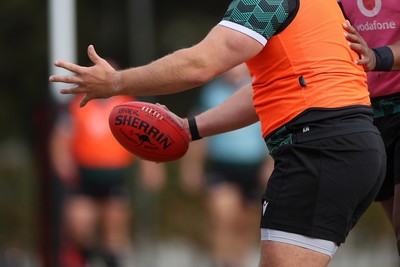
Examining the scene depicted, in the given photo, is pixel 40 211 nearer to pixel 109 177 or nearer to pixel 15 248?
pixel 109 177

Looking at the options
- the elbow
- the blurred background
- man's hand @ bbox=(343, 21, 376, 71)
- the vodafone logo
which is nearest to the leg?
the elbow

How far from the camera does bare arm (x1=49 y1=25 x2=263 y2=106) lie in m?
4.92

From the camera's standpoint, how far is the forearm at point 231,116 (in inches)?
225

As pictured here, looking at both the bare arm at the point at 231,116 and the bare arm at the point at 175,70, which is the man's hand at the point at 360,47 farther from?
the bare arm at the point at 231,116

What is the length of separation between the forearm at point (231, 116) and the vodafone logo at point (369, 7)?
70 centimetres

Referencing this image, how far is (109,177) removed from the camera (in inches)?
450

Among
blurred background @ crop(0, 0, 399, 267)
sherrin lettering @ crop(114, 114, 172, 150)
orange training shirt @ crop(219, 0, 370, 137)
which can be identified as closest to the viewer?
orange training shirt @ crop(219, 0, 370, 137)

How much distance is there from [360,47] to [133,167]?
970 centimetres

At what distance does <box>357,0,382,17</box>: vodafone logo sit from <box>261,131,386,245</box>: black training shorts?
82 cm

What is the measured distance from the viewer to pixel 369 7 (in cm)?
560

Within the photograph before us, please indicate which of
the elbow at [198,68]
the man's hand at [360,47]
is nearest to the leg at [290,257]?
the elbow at [198,68]

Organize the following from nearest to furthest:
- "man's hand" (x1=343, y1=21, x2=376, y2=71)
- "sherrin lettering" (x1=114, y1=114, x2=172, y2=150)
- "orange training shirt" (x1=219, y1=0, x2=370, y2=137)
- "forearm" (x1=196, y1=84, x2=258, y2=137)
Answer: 1. "orange training shirt" (x1=219, y1=0, x2=370, y2=137)
2. "man's hand" (x1=343, y1=21, x2=376, y2=71)
3. "sherrin lettering" (x1=114, y1=114, x2=172, y2=150)
4. "forearm" (x1=196, y1=84, x2=258, y2=137)

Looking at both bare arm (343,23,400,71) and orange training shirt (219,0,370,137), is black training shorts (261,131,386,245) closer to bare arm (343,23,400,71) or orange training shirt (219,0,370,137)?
orange training shirt (219,0,370,137)

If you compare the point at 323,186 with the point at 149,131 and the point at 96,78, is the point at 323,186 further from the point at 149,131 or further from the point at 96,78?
the point at 96,78
